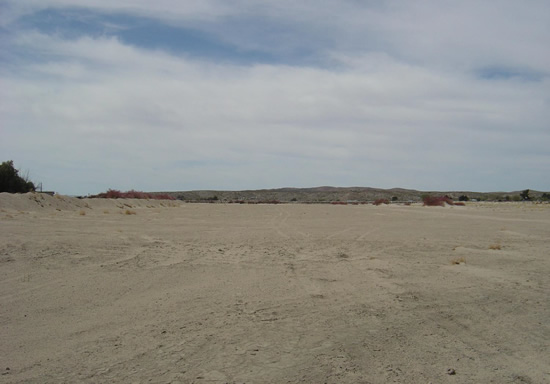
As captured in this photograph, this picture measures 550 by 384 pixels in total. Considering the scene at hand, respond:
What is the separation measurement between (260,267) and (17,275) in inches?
161

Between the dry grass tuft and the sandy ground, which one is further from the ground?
the dry grass tuft

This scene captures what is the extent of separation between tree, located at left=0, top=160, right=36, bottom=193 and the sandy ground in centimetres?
2586

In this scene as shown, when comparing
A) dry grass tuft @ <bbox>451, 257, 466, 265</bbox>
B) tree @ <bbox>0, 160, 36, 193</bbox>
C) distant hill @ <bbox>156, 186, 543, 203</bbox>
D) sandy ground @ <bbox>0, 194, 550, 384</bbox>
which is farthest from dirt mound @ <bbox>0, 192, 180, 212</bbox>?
distant hill @ <bbox>156, 186, 543, 203</bbox>

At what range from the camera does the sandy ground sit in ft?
13.1

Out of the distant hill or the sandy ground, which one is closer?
the sandy ground

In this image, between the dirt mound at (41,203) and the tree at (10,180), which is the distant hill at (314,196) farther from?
the dirt mound at (41,203)

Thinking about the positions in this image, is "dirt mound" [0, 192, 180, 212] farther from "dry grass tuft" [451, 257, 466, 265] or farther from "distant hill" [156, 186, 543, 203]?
"distant hill" [156, 186, 543, 203]

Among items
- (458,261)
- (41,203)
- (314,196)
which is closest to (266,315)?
(458,261)

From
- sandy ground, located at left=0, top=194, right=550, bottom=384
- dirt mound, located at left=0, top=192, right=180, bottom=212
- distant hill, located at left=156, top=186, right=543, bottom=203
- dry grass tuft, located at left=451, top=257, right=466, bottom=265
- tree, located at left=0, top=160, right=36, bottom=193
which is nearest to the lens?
sandy ground, located at left=0, top=194, right=550, bottom=384

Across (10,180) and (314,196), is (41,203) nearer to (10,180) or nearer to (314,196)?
(10,180)

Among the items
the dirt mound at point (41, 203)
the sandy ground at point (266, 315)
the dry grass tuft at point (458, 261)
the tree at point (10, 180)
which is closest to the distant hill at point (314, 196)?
the tree at point (10, 180)

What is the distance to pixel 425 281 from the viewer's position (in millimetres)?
7531

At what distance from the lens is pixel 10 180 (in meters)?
32.7

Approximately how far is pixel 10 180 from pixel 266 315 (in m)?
33.4
